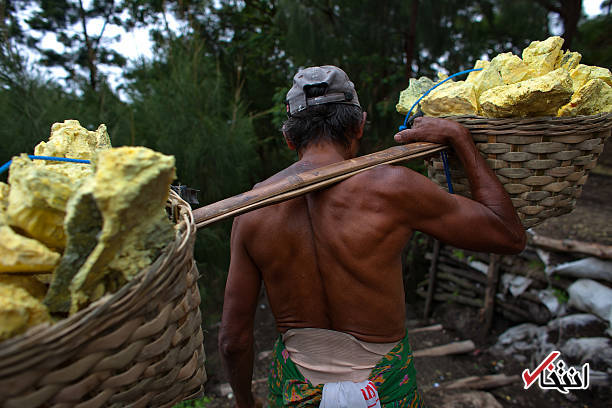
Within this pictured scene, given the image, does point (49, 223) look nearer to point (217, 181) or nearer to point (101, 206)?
point (101, 206)

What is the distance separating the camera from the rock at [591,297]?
3.76 metres

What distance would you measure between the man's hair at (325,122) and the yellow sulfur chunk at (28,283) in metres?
0.99

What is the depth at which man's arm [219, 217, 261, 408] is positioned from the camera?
1.46 metres

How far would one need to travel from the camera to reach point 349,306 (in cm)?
139

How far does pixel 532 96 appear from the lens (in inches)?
52.5

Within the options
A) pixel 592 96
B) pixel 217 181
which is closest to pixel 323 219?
pixel 592 96

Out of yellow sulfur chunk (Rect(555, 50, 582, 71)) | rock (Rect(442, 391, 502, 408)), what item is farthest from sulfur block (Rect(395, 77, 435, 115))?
rock (Rect(442, 391, 502, 408))

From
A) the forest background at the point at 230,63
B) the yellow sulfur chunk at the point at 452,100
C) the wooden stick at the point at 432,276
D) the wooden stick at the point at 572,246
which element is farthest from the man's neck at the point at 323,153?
the wooden stick at the point at 432,276

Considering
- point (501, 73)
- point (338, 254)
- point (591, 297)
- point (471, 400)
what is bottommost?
point (471, 400)

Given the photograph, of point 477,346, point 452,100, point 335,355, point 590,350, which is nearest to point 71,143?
point 335,355

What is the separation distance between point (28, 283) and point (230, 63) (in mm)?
5918

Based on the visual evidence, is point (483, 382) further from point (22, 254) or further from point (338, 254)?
point (22, 254)

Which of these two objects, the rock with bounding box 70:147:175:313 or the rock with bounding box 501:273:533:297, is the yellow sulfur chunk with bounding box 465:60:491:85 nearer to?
the rock with bounding box 70:147:175:313

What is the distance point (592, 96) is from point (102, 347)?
1770 mm
